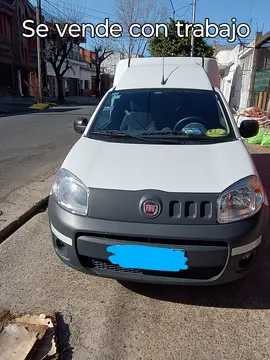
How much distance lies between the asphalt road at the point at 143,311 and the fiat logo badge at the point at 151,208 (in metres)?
0.84

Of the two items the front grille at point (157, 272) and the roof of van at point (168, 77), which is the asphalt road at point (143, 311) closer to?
the front grille at point (157, 272)

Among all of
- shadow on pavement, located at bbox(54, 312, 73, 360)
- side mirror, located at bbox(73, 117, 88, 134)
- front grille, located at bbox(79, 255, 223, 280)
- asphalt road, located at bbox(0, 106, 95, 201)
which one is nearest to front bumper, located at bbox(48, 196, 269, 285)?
front grille, located at bbox(79, 255, 223, 280)

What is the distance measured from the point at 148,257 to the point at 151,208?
34 cm

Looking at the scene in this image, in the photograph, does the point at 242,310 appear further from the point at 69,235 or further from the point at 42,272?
the point at 42,272

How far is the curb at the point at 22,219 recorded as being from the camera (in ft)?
11.6

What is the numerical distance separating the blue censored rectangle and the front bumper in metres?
0.03

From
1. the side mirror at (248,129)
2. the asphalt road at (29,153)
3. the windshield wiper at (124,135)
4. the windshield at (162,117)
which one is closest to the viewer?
the windshield wiper at (124,135)

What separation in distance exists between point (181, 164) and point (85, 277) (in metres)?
1.35

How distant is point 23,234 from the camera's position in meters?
3.59

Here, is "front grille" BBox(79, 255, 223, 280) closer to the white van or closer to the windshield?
the white van

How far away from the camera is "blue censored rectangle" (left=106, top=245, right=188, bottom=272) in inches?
84.5

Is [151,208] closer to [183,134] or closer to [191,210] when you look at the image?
[191,210]

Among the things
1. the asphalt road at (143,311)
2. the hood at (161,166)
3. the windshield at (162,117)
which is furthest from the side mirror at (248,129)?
the asphalt road at (143,311)

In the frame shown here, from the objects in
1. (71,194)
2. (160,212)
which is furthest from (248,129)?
(71,194)
